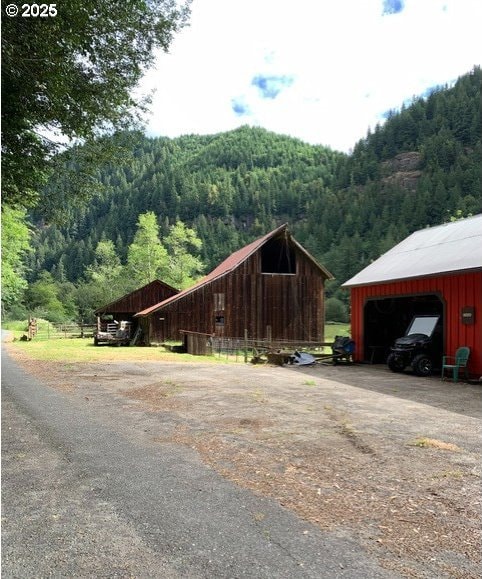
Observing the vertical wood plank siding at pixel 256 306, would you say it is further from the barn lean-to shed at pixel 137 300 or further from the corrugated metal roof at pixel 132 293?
the corrugated metal roof at pixel 132 293

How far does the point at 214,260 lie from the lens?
399 feet

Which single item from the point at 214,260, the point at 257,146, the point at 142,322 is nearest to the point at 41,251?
the point at 214,260

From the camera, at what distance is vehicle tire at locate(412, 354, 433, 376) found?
15.5m

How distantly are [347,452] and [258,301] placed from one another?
988 inches

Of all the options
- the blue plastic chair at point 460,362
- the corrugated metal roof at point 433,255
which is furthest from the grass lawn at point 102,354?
the blue plastic chair at point 460,362

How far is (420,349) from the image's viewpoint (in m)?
16.2

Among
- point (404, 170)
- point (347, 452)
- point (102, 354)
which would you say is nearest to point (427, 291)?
point (347, 452)

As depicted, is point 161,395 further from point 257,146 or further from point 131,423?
point 257,146

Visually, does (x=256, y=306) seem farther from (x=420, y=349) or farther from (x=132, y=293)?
(x=420, y=349)

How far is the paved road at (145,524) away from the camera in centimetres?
321

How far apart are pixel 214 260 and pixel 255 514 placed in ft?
388

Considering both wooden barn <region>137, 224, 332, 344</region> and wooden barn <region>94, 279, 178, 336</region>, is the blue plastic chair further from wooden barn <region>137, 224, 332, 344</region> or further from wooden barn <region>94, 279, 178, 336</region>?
wooden barn <region>94, 279, 178, 336</region>

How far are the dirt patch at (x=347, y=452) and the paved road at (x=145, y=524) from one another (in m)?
0.31
